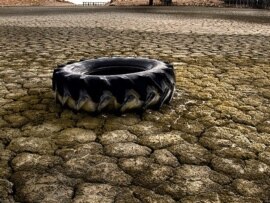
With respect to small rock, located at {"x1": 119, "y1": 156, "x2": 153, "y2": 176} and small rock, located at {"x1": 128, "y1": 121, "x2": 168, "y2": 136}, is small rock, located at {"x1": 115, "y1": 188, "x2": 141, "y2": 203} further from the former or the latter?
small rock, located at {"x1": 128, "y1": 121, "x2": 168, "y2": 136}

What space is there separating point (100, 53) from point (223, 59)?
1.65 meters

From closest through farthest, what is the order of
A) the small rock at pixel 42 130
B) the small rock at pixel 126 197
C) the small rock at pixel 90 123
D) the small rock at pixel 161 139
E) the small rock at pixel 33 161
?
the small rock at pixel 126 197 → the small rock at pixel 33 161 → the small rock at pixel 161 139 → the small rock at pixel 42 130 → the small rock at pixel 90 123

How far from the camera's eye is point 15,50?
15.9 ft

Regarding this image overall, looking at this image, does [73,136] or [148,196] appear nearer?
[148,196]

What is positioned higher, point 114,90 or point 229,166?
point 114,90

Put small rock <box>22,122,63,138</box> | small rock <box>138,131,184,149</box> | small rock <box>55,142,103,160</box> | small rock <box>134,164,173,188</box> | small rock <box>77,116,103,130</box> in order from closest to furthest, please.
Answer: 1. small rock <box>134,164,173,188</box>
2. small rock <box>55,142,103,160</box>
3. small rock <box>138,131,184,149</box>
4. small rock <box>22,122,63,138</box>
5. small rock <box>77,116,103,130</box>

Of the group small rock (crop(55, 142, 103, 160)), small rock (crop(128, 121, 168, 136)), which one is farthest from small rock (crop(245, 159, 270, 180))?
small rock (crop(55, 142, 103, 160))

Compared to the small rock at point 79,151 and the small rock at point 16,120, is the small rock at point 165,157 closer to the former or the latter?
the small rock at point 79,151

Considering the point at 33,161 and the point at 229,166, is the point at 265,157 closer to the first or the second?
the point at 229,166

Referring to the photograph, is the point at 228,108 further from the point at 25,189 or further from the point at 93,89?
the point at 25,189

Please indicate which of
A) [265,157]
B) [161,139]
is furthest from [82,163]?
[265,157]

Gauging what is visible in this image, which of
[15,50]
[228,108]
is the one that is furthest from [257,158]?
[15,50]

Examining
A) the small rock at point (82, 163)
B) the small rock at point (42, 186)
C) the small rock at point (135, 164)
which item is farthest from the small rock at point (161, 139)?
the small rock at point (42, 186)

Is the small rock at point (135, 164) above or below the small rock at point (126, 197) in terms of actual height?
above
